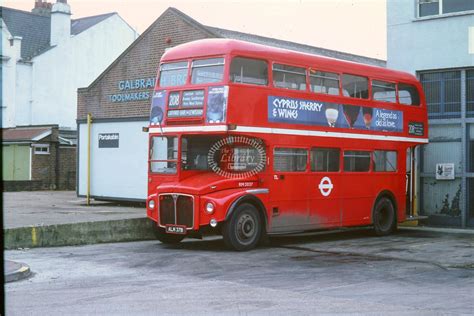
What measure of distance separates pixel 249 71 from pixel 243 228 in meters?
3.29

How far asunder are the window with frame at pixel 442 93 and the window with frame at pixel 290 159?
252 inches

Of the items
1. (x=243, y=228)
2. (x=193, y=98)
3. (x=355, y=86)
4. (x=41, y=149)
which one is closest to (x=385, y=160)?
(x=355, y=86)

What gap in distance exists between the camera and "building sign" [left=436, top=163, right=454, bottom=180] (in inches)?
824

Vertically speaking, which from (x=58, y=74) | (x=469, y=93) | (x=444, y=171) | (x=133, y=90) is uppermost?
(x=58, y=74)

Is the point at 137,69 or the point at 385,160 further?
the point at 137,69

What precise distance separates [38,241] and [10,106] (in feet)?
98.3

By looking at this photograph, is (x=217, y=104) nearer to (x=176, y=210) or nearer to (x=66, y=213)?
(x=176, y=210)

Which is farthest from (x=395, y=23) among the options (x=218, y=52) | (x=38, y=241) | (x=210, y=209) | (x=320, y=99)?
(x=38, y=241)

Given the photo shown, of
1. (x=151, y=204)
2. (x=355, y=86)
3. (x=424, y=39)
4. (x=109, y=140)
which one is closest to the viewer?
(x=151, y=204)

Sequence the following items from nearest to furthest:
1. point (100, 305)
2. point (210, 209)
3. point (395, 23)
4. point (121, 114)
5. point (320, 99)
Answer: point (100, 305)
point (210, 209)
point (320, 99)
point (395, 23)
point (121, 114)

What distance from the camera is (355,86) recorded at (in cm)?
1814

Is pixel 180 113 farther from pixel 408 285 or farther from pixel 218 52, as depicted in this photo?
pixel 408 285

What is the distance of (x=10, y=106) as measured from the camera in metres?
43.6

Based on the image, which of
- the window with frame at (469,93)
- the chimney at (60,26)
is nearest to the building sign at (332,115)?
the window with frame at (469,93)
